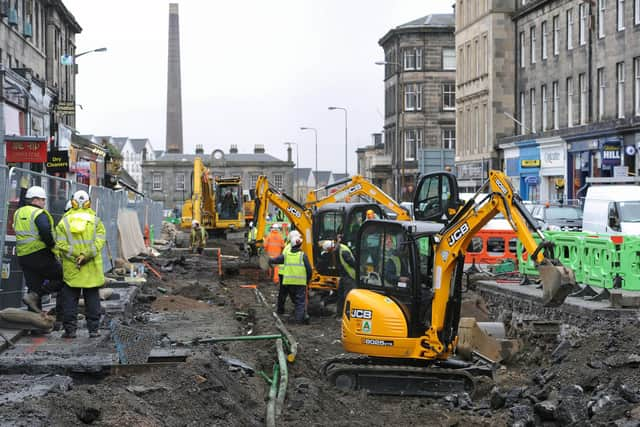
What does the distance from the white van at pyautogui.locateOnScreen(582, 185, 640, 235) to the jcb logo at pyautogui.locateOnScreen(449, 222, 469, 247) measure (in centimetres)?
1561

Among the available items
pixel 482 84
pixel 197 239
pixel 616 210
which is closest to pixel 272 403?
pixel 616 210

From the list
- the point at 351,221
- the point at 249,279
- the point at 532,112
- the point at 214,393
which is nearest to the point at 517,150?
the point at 532,112

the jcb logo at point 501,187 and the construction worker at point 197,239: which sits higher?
the jcb logo at point 501,187

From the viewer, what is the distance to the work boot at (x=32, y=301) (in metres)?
14.2

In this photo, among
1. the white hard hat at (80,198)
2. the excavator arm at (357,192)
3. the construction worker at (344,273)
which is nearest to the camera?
the white hard hat at (80,198)

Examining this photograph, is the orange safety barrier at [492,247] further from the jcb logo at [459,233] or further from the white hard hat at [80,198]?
the white hard hat at [80,198]

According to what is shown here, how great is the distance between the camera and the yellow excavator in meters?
51.4

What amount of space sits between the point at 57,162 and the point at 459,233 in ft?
62.4

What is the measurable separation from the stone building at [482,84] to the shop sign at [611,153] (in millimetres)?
14987

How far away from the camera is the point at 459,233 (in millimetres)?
13633

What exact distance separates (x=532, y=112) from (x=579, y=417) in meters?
45.9

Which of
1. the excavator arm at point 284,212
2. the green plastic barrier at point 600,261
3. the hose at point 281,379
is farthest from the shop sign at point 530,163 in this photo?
the hose at point 281,379

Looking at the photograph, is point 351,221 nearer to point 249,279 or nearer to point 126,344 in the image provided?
point 249,279

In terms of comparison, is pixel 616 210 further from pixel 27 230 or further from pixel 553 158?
pixel 553 158
